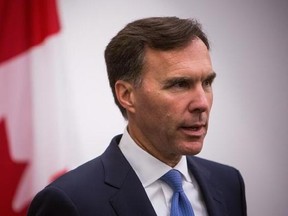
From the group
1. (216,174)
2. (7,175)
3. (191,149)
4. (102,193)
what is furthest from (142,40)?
(7,175)

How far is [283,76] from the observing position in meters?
2.07

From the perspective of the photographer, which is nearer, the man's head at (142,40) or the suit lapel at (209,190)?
the man's head at (142,40)

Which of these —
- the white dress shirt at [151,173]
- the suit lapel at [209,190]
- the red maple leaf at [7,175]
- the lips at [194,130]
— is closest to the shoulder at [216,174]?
the suit lapel at [209,190]

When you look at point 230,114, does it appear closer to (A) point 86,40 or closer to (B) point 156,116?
(A) point 86,40

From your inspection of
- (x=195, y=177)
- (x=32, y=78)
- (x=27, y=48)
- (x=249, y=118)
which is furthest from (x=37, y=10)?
(x=249, y=118)

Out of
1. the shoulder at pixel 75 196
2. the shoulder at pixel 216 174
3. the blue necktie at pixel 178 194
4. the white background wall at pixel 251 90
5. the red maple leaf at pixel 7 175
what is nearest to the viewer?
the shoulder at pixel 75 196

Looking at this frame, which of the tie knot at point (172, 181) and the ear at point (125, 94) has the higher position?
the ear at point (125, 94)

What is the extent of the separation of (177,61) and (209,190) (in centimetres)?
46

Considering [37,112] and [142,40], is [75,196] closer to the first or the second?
[142,40]

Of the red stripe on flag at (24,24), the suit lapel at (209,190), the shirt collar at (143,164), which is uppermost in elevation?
the red stripe on flag at (24,24)

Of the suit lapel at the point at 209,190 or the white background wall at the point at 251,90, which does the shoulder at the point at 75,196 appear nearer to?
the suit lapel at the point at 209,190

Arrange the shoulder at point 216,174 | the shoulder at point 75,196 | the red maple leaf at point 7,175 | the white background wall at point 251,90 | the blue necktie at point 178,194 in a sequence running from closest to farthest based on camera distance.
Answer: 1. the shoulder at point 75,196
2. the blue necktie at point 178,194
3. the shoulder at point 216,174
4. the red maple leaf at point 7,175
5. the white background wall at point 251,90

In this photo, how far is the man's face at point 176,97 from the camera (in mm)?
1100

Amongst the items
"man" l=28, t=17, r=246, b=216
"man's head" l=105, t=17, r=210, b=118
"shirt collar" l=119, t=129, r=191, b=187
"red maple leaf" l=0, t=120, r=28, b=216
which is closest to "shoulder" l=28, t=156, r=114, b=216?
"man" l=28, t=17, r=246, b=216
